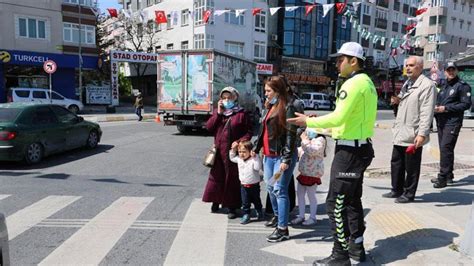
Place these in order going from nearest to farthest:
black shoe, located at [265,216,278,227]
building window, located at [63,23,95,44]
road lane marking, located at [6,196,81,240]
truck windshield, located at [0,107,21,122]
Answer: road lane marking, located at [6,196,81,240] < black shoe, located at [265,216,278,227] < truck windshield, located at [0,107,21,122] < building window, located at [63,23,95,44]

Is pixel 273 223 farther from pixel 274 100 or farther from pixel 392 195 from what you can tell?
pixel 392 195

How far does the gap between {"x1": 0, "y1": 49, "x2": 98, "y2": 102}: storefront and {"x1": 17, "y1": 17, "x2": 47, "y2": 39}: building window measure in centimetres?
159

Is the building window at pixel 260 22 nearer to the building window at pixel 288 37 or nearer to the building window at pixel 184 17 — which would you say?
the building window at pixel 288 37

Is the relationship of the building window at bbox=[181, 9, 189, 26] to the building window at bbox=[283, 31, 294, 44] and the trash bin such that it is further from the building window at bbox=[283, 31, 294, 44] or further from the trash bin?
the trash bin

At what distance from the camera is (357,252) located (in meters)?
4.10

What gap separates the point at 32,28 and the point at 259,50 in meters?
21.4

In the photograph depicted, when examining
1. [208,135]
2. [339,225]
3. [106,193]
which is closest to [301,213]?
[339,225]

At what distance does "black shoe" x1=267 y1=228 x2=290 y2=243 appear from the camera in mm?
4648

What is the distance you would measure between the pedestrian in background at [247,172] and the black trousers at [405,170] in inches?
86.4

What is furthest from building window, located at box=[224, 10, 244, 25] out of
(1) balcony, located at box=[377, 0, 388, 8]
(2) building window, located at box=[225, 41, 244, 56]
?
(1) balcony, located at box=[377, 0, 388, 8]

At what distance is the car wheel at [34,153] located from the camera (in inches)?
364

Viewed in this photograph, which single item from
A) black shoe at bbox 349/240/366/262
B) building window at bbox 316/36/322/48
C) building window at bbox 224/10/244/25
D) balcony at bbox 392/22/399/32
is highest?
balcony at bbox 392/22/399/32

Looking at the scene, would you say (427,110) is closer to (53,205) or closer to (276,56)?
(53,205)

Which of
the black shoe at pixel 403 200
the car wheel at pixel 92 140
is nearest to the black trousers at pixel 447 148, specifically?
the black shoe at pixel 403 200
